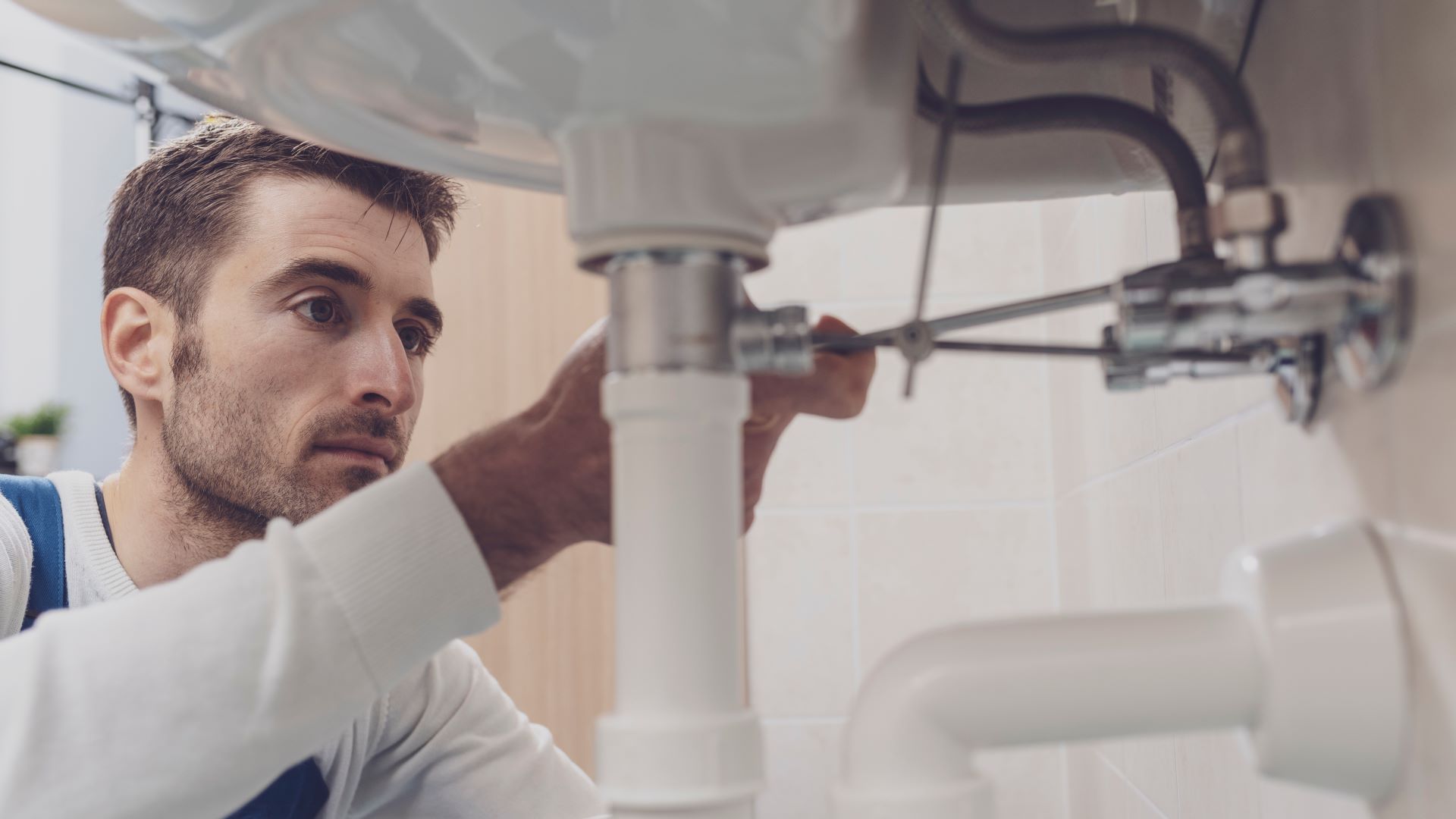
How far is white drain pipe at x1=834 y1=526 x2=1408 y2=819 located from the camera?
0.32m

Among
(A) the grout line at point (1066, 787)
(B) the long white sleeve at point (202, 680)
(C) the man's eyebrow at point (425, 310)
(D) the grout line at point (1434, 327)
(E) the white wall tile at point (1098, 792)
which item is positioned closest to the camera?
(D) the grout line at point (1434, 327)

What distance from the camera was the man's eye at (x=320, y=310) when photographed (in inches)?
36.6

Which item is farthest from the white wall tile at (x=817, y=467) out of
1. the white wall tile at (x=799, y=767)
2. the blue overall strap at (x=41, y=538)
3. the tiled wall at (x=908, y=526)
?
the blue overall strap at (x=41, y=538)

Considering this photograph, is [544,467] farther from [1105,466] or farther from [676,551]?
[1105,466]

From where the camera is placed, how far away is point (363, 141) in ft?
1.37

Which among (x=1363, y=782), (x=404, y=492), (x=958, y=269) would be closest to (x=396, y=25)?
(x=404, y=492)

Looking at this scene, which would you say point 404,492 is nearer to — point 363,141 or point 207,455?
point 363,141

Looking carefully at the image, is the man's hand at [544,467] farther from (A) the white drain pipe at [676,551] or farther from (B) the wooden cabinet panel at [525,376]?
(B) the wooden cabinet panel at [525,376]

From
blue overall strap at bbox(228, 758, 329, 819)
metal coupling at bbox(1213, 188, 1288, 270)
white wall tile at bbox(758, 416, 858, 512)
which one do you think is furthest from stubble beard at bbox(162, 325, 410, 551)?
metal coupling at bbox(1213, 188, 1288, 270)

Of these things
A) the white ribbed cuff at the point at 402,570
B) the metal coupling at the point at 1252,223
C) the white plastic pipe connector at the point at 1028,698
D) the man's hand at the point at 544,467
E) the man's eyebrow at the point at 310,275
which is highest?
the man's eyebrow at the point at 310,275

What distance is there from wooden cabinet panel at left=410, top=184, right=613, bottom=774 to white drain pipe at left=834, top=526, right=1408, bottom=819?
3.37 ft

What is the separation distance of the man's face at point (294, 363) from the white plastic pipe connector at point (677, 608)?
0.64 metres

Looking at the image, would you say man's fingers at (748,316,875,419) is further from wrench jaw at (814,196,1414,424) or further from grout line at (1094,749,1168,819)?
grout line at (1094,749,1168,819)

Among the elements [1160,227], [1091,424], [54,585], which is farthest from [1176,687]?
[54,585]
